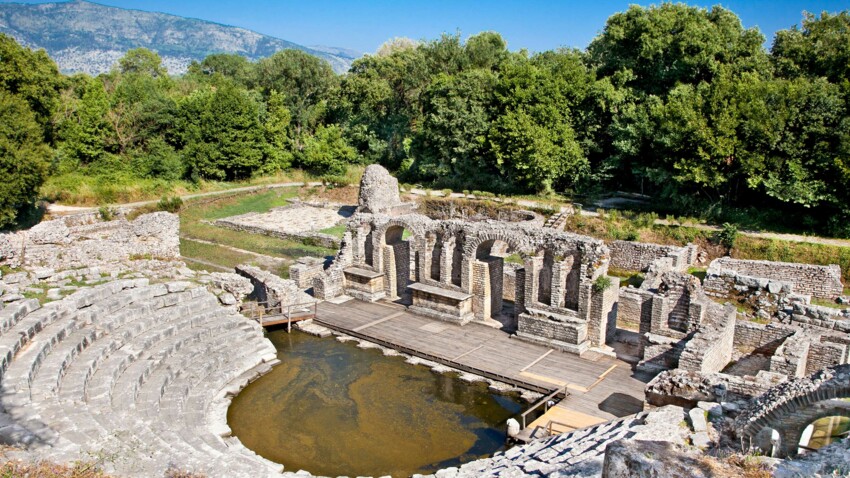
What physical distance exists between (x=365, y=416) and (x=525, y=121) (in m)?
25.5

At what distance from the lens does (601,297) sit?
17.6m

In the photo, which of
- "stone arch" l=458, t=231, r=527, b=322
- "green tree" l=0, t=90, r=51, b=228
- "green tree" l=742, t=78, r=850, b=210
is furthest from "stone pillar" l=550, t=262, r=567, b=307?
"green tree" l=0, t=90, r=51, b=228

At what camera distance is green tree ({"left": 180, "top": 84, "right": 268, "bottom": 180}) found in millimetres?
44281

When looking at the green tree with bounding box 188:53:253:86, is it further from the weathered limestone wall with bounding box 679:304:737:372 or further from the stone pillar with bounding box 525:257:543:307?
the weathered limestone wall with bounding box 679:304:737:372

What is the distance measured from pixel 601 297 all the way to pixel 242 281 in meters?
11.2

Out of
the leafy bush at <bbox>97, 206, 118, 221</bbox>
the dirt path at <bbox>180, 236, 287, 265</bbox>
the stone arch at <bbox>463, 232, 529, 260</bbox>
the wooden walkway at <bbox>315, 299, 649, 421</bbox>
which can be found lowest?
the wooden walkway at <bbox>315, 299, 649, 421</bbox>

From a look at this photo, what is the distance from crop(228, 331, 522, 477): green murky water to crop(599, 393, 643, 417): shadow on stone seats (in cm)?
210

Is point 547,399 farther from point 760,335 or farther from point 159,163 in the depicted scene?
point 159,163

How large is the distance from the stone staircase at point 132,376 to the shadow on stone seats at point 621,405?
7546mm

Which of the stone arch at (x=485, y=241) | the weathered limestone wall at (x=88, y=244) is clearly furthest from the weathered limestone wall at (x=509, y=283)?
the weathered limestone wall at (x=88, y=244)

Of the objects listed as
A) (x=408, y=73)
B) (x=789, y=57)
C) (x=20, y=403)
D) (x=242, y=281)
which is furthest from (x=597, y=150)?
(x=20, y=403)

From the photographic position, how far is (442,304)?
20312 mm

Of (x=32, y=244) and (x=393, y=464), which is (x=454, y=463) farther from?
(x=32, y=244)

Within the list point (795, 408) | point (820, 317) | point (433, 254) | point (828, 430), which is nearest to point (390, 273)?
point (433, 254)
